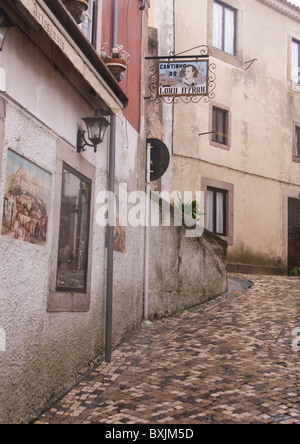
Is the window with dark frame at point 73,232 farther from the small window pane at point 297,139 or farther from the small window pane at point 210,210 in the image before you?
the small window pane at point 297,139

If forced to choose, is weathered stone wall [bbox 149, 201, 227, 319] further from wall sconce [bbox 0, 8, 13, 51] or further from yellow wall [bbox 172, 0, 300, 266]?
wall sconce [bbox 0, 8, 13, 51]

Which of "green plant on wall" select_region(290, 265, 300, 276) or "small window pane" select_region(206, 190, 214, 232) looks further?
"green plant on wall" select_region(290, 265, 300, 276)

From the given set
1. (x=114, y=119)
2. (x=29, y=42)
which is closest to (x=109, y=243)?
(x=114, y=119)

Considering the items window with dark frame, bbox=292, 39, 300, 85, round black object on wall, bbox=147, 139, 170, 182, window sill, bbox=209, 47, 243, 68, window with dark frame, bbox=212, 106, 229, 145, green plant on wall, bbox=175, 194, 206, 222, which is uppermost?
window with dark frame, bbox=292, 39, 300, 85

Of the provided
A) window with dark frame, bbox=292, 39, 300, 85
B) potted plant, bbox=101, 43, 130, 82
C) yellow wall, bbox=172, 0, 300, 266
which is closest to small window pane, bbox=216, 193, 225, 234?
yellow wall, bbox=172, 0, 300, 266

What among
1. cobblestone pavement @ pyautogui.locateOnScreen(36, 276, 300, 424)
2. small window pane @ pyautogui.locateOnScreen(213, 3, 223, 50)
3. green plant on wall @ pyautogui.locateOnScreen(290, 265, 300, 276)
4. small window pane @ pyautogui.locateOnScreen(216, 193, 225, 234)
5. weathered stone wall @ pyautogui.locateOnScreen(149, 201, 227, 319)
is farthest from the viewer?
green plant on wall @ pyautogui.locateOnScreen(290, 265, 300, 276)

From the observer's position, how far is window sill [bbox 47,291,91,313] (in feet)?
18.9

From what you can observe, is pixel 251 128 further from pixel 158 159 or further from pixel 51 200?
pixel 51 200

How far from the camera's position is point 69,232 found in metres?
6.40

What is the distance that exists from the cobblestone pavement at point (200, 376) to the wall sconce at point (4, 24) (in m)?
3.38

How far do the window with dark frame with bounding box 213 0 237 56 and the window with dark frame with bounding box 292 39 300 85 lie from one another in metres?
2.98

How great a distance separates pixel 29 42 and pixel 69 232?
2.11 metres

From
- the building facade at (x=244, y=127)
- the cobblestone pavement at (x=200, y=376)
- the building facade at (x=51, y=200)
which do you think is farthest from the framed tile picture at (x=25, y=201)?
the building facade at (x=244, y=127)

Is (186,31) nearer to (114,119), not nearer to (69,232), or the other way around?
(114,119)
